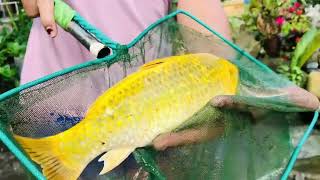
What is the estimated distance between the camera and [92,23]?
63.4 inches

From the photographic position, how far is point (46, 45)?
166 cm

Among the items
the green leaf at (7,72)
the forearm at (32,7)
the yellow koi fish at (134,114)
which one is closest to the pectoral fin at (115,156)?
the yellow koi fish at (134,114)

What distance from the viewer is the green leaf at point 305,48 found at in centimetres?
438

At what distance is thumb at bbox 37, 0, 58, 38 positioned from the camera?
1438mm

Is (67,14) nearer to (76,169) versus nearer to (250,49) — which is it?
(76,169)

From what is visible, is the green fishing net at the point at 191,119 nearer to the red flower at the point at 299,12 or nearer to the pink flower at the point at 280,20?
the pink flower at the point at 280,20

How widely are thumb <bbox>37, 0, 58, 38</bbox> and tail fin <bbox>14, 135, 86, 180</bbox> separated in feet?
1.39

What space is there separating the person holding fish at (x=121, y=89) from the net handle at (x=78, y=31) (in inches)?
0.9

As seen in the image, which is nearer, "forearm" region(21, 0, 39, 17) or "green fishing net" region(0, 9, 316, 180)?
"green fishing net" region(0, 9, 316, 180)

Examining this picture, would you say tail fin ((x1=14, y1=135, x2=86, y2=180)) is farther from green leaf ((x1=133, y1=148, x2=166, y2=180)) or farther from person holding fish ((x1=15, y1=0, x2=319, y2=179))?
green leaf ((x1=133, y1=148, x2=166, y2=180))

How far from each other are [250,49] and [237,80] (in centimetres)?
353

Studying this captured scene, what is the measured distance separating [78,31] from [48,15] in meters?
0.10

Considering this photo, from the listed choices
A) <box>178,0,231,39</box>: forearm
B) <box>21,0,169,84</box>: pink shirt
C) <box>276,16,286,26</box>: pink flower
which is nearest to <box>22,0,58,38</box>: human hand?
<box>21,0,169,84</box>: pink shirt

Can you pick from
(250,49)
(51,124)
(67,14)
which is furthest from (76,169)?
(250,49)
